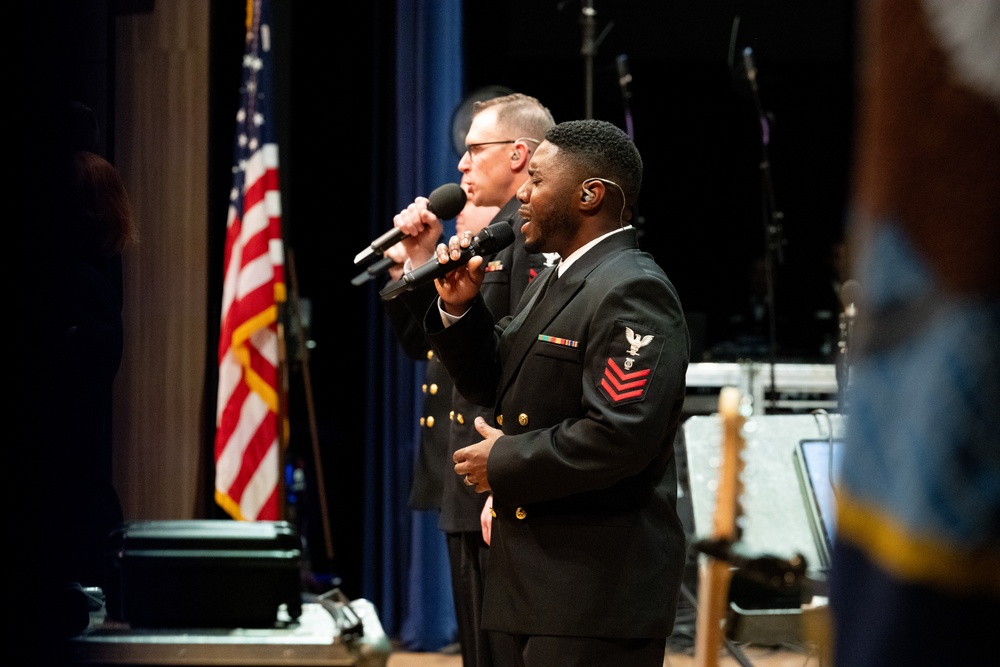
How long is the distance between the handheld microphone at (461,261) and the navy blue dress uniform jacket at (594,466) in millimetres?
182

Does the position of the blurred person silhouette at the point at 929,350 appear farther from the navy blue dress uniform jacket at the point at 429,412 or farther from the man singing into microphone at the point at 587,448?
the navy blue dress uniform jacket at the point at 429,412

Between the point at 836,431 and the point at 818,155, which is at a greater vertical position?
the point at 818,155

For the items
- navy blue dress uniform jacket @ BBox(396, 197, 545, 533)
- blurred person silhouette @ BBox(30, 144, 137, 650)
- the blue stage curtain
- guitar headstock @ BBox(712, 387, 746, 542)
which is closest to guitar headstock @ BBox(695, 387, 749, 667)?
guitar headstock @ BBox(712, 387, 746, 542)

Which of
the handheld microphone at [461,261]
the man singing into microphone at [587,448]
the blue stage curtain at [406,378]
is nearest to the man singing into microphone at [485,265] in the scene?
the handheld microphone at [461,261]

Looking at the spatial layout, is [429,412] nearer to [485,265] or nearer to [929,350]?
[485,265]

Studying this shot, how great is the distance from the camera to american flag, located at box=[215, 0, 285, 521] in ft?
12.6

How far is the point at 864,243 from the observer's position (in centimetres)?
50

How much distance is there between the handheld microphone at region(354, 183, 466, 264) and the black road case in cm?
106

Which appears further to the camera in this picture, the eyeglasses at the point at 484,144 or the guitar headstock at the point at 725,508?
the eyeglasses at the point at 484,144

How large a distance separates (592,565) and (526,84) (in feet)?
20.7

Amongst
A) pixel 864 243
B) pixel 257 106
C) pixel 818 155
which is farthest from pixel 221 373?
pixel 818 155

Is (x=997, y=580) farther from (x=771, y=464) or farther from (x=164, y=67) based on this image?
(x=164, y=67)

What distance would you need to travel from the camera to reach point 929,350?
1.55ft

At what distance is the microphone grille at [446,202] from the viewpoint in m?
2.53
